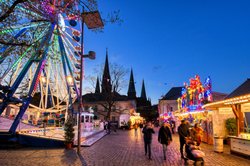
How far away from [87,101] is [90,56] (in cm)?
5649

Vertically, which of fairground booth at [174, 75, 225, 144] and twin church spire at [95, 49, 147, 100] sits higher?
twin church spire at [95, 49, 147, 100]

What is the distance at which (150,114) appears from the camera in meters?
94.9

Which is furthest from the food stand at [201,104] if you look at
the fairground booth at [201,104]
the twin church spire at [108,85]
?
the twin church spire at [108,85]

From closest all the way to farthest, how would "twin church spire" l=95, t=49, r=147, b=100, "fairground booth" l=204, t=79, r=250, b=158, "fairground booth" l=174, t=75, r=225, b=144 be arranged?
"fairground booth" l=204, t=79, r=250, b=158
"fairground booth" l=174, t=75, r=225, b=144
"twin church spire" l=95, t=49, r=147, b=100

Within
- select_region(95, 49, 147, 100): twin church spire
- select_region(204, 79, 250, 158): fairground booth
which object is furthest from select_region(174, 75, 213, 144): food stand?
select_region(95, 49, 147, 100): twin church spire

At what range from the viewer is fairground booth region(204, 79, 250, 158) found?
11.3 m

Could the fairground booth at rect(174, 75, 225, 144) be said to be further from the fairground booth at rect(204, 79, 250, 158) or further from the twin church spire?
the twin church spire

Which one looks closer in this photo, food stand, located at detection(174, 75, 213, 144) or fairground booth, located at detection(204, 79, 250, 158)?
fairground booth, located at detection(204, 79, 250, 158)

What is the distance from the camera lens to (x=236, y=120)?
1388cm

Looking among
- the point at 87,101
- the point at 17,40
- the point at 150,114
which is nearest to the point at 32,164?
the point at 17,40

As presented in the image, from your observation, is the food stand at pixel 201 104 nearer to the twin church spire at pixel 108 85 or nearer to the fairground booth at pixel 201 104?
the fairground booth at pixel 201 104

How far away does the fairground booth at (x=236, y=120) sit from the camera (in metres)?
11.3

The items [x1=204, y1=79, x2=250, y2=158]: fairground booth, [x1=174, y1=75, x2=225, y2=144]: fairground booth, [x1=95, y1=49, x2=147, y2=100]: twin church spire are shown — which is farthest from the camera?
[x1=95, y1=49, x2=147, y2=100]: twin church spire

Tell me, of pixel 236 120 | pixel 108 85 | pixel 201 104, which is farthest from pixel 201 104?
pixel 108 85
